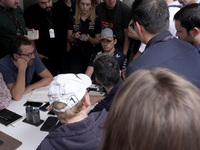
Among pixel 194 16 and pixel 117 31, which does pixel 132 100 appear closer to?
pixel 194 16

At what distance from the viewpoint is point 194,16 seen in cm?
168

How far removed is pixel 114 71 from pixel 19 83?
3.36 feet

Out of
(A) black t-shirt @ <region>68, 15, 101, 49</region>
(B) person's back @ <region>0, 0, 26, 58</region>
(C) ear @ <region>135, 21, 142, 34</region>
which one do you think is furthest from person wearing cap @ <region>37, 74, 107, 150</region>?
(B) person's back @ <region>0, 0, 26, 58</region>

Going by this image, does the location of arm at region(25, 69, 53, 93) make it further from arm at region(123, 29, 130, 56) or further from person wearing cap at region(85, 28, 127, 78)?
arm at region(123, 29, 130, 56)

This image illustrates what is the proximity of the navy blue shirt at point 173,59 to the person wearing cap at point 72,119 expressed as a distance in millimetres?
375

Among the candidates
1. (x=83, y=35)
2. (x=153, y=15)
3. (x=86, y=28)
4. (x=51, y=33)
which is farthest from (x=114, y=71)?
(x=51, y=33)

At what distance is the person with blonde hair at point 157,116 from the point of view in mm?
471

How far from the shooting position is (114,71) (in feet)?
6.47

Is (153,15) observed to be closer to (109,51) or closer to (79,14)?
(109,51)

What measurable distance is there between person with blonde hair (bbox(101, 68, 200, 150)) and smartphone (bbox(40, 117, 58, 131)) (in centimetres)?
121

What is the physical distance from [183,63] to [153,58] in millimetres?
193

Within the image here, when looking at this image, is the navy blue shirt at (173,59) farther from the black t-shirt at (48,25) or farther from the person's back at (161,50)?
the black t-shirt at (48,25)

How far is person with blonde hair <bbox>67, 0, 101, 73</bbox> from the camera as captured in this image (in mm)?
3098

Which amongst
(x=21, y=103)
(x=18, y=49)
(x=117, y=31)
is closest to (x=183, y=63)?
(x=21, y=103)
